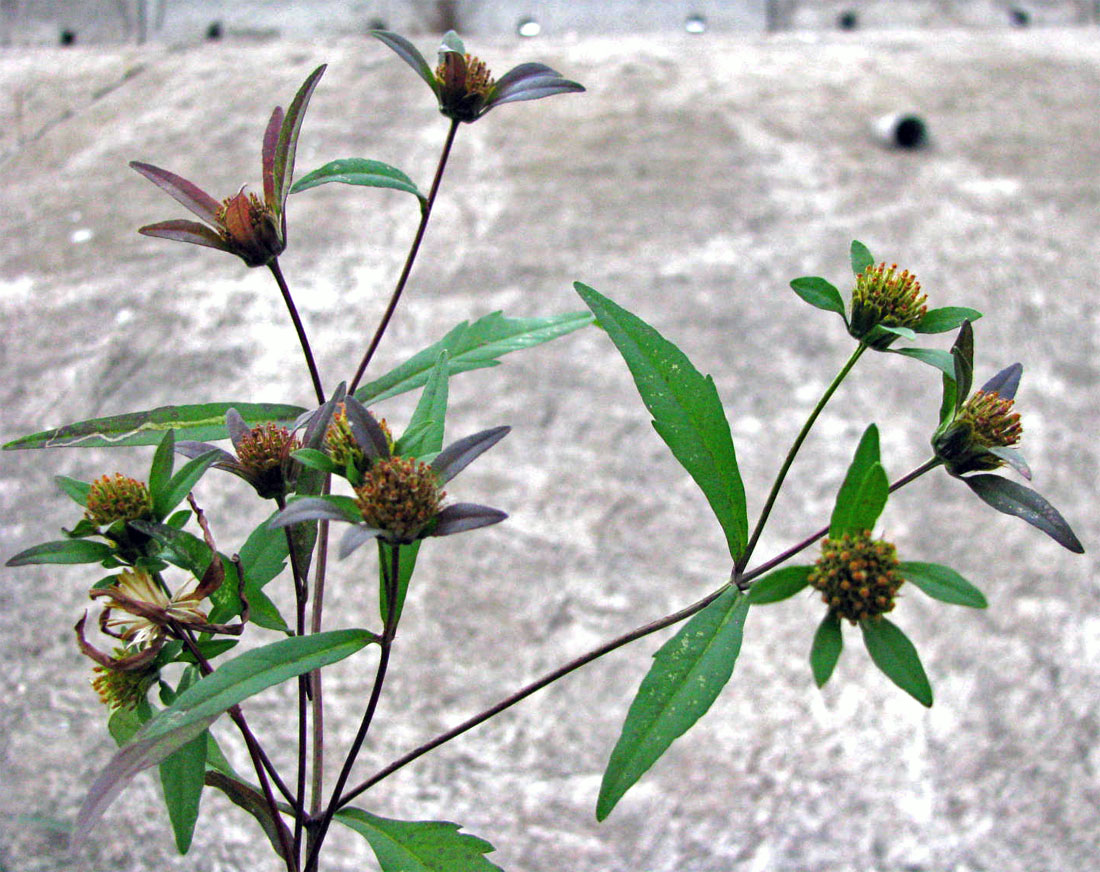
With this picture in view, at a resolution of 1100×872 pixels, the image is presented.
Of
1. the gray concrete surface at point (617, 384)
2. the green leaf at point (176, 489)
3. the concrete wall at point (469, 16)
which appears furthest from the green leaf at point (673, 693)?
the concrete wall at point (469, 16)

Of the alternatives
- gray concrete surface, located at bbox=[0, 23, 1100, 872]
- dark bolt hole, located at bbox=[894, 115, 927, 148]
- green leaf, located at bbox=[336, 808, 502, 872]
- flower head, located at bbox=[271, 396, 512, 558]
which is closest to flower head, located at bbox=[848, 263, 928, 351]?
flower head, located at bbox=[271, 396, 512, 558]

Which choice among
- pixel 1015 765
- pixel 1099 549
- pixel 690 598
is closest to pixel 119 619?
pixel 690 598

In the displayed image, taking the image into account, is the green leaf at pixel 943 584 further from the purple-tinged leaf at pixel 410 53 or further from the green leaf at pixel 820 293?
the purple-tinged leaf at pixel 410 53

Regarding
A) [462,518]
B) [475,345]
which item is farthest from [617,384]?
[462,518]

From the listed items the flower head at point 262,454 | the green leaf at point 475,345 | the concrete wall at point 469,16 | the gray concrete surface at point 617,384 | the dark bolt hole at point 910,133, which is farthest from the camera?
the concrete wall at point 469,16

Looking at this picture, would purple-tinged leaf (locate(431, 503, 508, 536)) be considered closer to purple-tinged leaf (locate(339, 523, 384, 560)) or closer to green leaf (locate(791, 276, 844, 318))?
purple-tinged leaf (locate(339, 523, 384, 560))

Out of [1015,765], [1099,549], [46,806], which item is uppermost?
[1099,549]

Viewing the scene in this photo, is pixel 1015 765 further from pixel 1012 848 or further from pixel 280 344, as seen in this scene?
pixel 280 344
